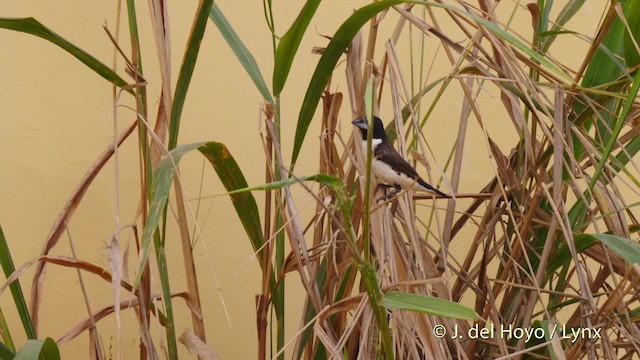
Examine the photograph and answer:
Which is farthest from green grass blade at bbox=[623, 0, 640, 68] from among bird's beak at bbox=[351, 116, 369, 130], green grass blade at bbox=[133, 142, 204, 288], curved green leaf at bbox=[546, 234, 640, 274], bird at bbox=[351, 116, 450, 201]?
green grass blade at bbox=[133, 142, 204, 288]

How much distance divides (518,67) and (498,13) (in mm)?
1002

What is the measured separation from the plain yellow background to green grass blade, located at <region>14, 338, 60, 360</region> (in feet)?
2.54

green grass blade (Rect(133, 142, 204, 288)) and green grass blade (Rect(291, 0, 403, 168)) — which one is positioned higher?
green grass blade (Rect(291, 0, 403, 168))

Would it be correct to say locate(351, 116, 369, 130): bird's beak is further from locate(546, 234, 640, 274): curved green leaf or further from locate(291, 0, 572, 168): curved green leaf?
locate(546, 234, 640, 274): curved green leaf

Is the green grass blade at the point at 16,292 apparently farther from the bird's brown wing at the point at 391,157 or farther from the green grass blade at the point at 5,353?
the bird's brown wing at the point at 391,157

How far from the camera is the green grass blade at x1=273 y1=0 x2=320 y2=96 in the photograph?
119 centimetres

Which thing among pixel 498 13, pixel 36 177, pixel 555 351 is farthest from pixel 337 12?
pixel 555 351

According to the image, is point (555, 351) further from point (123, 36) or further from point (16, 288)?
point (123, 36)

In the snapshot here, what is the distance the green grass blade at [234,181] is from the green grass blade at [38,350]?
0.30m

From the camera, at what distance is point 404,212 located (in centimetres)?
131

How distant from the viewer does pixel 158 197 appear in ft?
3.45

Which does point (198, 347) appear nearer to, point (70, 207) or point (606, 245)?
point (70, 207)

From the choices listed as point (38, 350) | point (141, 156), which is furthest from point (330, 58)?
point (38, 350)

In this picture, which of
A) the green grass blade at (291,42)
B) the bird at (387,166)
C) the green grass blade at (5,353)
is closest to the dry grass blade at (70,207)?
the green grass blade at (5,353)
